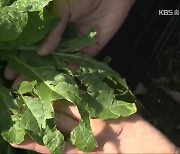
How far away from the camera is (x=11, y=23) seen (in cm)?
156

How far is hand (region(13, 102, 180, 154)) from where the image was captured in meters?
1.78

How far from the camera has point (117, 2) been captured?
213 centimetres

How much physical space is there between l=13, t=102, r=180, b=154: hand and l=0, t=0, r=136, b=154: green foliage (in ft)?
0.22

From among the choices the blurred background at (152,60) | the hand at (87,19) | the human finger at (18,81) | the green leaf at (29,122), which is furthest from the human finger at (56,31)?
the blurred background at (152,60)

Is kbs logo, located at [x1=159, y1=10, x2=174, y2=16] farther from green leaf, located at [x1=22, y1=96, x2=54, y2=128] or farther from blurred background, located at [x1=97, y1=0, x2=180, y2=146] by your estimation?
green leaf, located at [x1=22, y1=96, x2=54, y2=128]

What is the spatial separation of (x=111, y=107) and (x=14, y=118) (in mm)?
354

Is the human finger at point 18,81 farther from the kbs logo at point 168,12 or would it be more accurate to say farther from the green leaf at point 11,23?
the kbs logo at point 168,12

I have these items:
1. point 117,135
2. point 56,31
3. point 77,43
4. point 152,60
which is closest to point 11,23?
point 56,31

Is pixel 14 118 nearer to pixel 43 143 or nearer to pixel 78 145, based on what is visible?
pixel 43 143

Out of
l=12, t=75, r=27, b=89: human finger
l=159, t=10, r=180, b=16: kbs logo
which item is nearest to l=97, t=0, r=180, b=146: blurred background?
l=159, t=10, r=180, b=16: kbs logo

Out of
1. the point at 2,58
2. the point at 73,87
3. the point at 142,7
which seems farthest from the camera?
the point at 142,7

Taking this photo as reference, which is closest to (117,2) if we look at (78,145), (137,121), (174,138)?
(137,121)

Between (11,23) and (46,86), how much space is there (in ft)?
0.95

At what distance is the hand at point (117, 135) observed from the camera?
178cm
